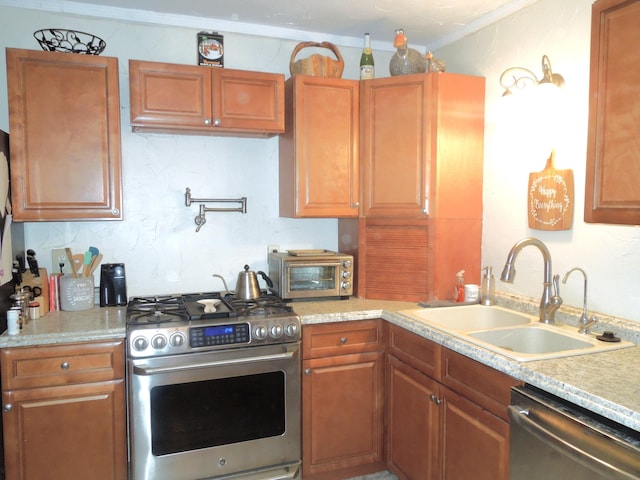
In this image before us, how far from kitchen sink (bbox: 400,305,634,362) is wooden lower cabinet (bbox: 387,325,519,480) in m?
0.09

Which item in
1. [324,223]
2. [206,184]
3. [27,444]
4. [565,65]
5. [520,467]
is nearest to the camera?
[520,467]

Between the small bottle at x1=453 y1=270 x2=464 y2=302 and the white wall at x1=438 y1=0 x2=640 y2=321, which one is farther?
the small bottle at x1=453 y1=270 x2=464 y2=302

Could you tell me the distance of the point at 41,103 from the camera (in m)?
2.27

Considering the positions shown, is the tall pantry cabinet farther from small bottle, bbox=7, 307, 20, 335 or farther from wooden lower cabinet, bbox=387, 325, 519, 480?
small bottle, bbox=7, 307, 20, 335

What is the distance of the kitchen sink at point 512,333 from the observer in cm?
180

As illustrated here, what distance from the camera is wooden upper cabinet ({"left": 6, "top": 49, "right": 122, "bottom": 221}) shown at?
88.6 inches

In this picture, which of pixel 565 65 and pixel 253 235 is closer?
pixel 565 65

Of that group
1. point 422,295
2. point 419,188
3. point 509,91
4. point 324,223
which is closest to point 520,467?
point 422,295

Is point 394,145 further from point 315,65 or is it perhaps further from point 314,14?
point 314,14

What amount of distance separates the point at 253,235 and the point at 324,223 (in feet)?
1.56

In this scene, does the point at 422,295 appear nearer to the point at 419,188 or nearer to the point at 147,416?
the point at 419,188

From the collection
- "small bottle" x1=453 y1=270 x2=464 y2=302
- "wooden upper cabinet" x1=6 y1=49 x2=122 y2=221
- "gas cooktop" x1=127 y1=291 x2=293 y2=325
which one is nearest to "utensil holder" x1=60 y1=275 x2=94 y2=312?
"gas cooktop" x1=127 y1=291 x2=293 y2=325

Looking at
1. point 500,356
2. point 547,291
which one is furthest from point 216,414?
point 547,291

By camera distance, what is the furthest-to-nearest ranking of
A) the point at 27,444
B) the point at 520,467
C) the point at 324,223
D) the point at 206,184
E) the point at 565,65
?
the point at 324,223 → the point at 206,184 → the point at 565,65 → the point at 27,444 → the point at 520,467
